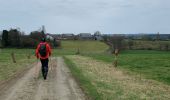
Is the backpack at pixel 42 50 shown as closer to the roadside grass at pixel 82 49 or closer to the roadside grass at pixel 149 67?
the roadside grass at pixel 149 67

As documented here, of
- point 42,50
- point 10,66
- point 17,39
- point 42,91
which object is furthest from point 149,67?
point 17,39

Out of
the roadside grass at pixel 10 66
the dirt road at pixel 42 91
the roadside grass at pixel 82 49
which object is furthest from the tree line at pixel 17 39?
the dirt road at pixel 42 91

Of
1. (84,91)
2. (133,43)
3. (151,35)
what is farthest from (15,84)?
(151,35)

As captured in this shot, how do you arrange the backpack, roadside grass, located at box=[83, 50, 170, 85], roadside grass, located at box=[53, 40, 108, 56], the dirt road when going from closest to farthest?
the dirt road, the backpack, roadside grass, located at box=[83, 50, 170, 85], roadside grass, located at box=[53, 40, 108, 56]

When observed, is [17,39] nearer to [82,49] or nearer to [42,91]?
[82,49]

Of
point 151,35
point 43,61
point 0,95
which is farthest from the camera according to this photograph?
point 151,35

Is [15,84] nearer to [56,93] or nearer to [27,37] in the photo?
[56,93]

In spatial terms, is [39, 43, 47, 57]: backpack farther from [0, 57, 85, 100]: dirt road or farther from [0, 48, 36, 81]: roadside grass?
[0, 57, 85, 100]: dirt road

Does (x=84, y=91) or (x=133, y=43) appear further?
(x=133, y=43)

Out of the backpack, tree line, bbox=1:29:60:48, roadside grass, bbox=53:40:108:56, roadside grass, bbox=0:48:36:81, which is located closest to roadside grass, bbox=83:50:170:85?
the backpack

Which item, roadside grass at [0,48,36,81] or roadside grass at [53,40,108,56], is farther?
roadside grass at [53,40,108,56]

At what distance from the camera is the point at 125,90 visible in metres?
15.9

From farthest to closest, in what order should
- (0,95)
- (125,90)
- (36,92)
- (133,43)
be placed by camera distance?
1. (133,43)
2. (125,90)
3. (36,92)
4. (0,95)

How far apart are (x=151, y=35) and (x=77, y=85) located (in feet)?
477
